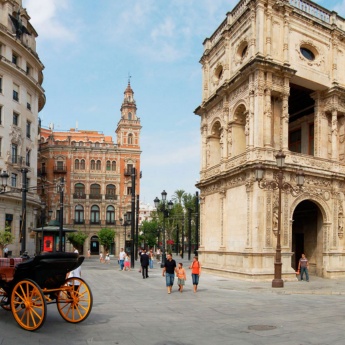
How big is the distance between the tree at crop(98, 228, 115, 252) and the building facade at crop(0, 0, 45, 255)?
1907 centimetres

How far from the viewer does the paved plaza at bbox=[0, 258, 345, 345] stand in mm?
9320

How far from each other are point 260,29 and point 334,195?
10617 millimetres

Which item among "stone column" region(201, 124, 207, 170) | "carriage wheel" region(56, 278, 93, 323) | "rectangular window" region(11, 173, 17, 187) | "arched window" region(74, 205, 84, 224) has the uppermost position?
"stone column" region(201, 124, 207, 170)

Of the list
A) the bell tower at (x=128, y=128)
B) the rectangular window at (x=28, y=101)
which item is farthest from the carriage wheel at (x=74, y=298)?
the bell tower at (x=128, y=128)

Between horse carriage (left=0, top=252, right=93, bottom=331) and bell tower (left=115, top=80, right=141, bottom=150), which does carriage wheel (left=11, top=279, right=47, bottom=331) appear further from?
bell tower (left=115, top=80, right=141, bottom=150)

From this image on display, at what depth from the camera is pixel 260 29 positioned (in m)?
24.8

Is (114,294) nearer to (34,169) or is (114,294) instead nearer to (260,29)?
(260,29)

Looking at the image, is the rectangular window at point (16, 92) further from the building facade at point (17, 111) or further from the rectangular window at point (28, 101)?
the rectangular window at point (28, 101)

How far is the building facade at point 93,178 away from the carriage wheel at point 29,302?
62.3 meters

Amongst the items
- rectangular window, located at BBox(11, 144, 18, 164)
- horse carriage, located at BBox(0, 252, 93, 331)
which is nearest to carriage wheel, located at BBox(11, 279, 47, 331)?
horse carriage, located at BBox(0, 252, 93, 331)

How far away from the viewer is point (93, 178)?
240 ft

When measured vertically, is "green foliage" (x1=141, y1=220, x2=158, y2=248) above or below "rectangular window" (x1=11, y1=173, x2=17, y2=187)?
below

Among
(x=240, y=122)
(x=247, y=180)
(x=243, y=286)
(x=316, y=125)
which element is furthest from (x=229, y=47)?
(x=243, y=286)

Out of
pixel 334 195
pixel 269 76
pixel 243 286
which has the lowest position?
pixel 243 286
